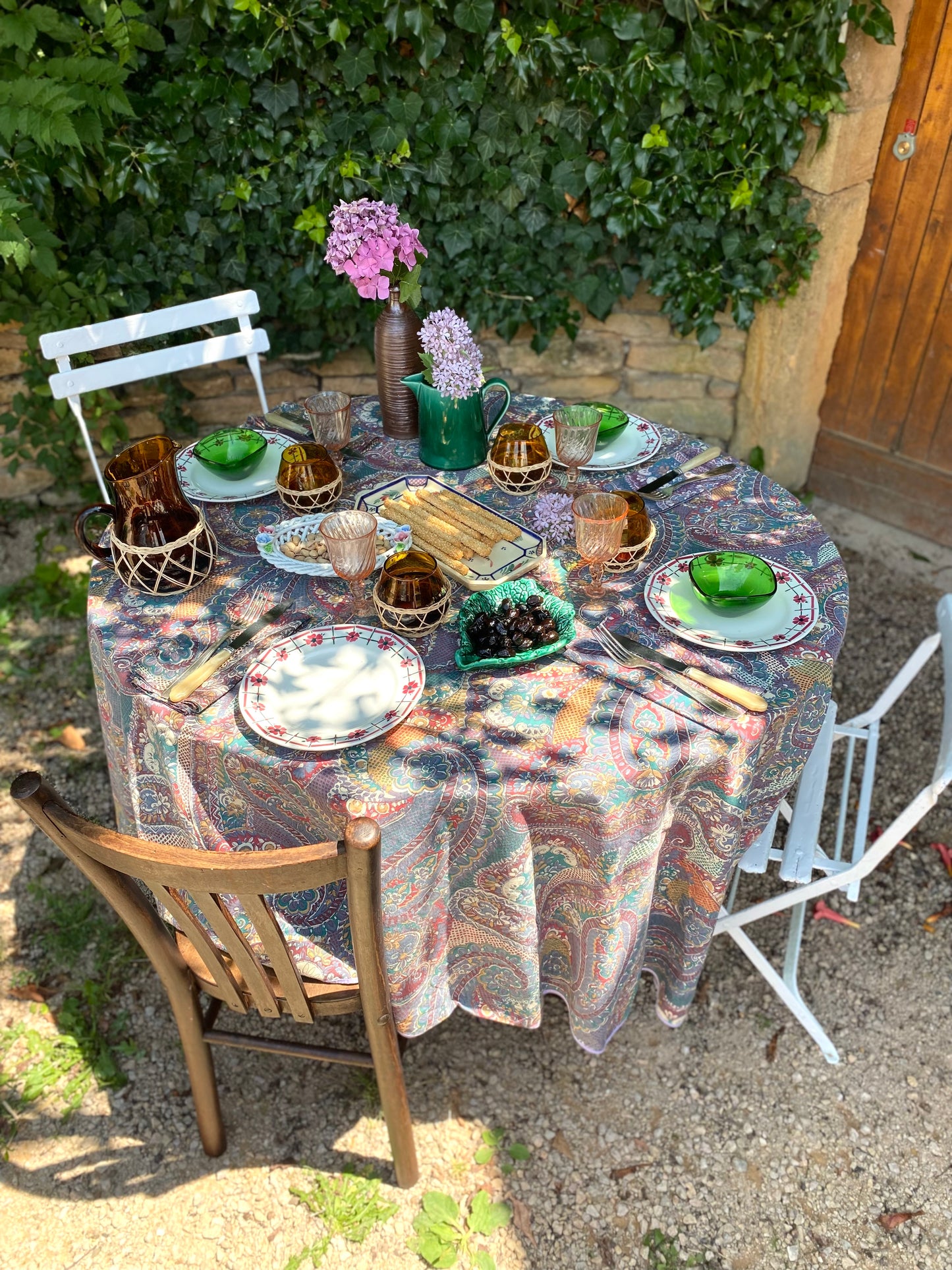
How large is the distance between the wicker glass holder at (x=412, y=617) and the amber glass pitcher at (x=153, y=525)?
39 centimetres

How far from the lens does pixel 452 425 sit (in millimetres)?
2135

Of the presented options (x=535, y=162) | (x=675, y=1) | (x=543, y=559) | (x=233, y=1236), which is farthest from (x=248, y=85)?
(x=233, y=1236)

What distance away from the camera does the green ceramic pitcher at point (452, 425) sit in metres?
2.12

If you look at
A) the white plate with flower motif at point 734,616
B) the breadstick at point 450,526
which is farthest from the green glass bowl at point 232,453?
the white plate with flower motif at point 734,616

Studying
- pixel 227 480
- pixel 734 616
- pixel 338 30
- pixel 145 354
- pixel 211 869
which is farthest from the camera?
pixel 338 30

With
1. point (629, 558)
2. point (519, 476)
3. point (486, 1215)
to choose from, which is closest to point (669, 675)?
point (629, 558)

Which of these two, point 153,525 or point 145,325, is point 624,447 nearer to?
point 153,525

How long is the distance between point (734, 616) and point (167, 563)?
105cm

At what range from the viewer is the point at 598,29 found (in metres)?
Result: 3.09

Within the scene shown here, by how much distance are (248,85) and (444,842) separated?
9.15 feet

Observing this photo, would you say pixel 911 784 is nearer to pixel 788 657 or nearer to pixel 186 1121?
pixel 788 657

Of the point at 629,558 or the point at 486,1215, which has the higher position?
the point at 629,558

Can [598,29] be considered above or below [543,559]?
above

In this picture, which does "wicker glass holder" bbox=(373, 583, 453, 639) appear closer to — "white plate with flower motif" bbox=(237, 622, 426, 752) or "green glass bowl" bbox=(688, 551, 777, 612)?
"white plate with flower motif" bbox=(237, 622, 426, 752)
